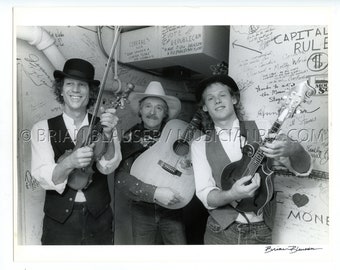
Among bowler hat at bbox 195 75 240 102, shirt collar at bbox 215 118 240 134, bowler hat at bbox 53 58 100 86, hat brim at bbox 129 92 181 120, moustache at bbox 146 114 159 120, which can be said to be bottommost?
shirt collar at bbox 215 118 240 134

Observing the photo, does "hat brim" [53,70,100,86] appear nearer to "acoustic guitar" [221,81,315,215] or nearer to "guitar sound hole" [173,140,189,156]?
"guitar sound hole" [173,140,189,156]

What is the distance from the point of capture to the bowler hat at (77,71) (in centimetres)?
175

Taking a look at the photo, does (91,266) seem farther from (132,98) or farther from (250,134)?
(250,134)

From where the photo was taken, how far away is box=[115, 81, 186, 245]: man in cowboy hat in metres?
1.75

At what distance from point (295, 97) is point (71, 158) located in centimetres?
112

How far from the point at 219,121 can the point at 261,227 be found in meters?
0.55

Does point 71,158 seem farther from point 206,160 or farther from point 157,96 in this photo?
point 206,160

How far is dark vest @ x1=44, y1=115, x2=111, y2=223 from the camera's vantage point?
69.1 inches

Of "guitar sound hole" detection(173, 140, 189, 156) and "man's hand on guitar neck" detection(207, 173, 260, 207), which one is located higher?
"guitar sound hole" detection(173, 140, 189, 156)

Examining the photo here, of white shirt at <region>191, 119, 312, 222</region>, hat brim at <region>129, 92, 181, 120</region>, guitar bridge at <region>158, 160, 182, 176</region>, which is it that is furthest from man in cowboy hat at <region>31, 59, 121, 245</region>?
white shirt at <region>191, 119, 312, 222</region>

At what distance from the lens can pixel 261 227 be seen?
1766 mm

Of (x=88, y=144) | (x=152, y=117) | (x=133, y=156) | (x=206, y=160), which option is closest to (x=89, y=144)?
(x=88, y=144)

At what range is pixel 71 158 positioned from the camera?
1.74 meters

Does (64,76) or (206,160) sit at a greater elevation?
(64,76)
